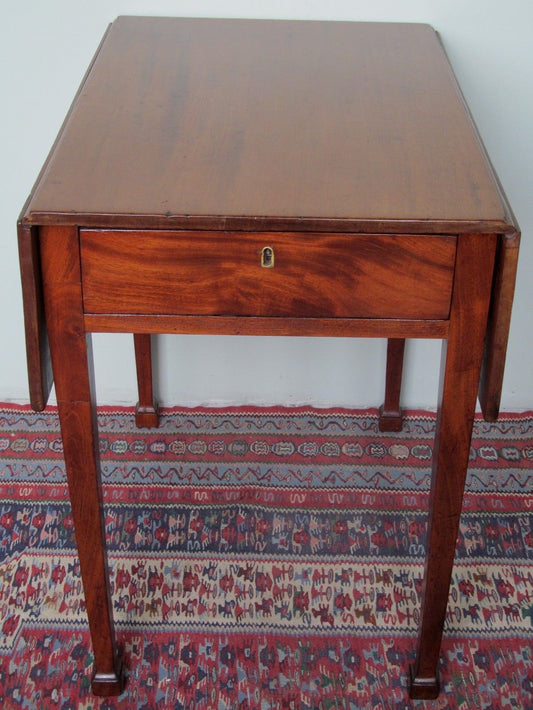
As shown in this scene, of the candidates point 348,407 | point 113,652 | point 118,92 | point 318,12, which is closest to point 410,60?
point 318,12

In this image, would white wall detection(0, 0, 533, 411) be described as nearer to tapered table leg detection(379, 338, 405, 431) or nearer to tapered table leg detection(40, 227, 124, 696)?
tapered table leg detection(379, 338, 405, 431)

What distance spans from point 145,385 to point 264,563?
1.75ft

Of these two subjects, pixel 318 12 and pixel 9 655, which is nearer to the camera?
pixel 9 655

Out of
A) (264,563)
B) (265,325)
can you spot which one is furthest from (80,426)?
(264,563)

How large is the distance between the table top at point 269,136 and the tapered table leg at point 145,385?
67 centimetres

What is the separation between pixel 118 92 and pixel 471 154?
558 millimetres

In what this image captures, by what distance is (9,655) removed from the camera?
5.32ft

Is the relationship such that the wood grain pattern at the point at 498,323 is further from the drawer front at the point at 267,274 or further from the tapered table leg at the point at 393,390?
the tapered table leg at the point at 393,390

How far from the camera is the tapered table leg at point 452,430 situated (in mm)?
1179

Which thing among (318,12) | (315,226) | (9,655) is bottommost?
(9,655)

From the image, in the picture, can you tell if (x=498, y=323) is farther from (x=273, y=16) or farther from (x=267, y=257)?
(x=273, y=16)

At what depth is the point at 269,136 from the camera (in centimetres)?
134

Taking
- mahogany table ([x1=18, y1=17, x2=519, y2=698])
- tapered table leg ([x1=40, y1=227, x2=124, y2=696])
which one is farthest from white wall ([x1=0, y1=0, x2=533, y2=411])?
tapered table leg ([x1=40, y1=227, x2=124, y2=696])

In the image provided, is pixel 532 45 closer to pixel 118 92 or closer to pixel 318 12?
pixel 318 12
